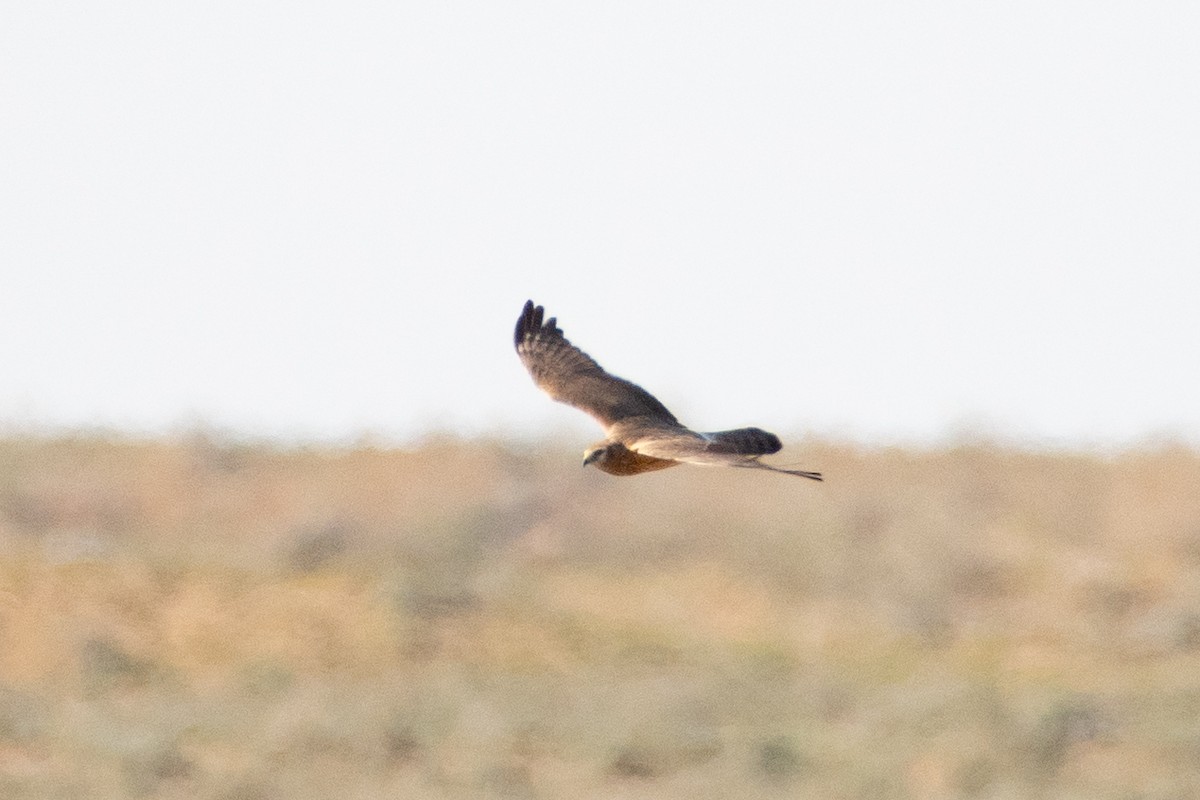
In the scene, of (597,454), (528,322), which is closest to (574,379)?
(528,322)

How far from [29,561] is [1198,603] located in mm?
12206

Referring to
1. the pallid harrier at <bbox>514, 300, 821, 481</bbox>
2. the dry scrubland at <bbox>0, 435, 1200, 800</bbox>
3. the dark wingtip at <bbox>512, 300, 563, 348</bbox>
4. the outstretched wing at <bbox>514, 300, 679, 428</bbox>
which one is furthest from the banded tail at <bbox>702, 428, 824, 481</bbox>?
the dry scrubland at <bbox>0, 435, 1200, 800</bbox>

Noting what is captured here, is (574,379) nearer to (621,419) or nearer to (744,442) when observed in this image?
(621,419)

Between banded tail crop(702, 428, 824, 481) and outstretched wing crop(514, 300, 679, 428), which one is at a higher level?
outstretched wing crop(514, 300, 679, 428)

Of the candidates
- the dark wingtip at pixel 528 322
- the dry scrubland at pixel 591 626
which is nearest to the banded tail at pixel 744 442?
the dark wingtip at pixel 528 322

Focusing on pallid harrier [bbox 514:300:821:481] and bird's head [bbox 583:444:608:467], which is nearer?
pallid harrier [bbox 514:300:821:481]

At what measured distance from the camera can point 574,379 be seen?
37.4 ft

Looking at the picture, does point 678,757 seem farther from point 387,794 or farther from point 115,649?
point 115,649

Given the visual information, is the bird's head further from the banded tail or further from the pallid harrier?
the banded tail

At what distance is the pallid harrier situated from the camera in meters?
9.18

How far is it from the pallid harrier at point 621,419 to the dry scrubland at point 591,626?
5.46 meters

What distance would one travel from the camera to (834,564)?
26.6m

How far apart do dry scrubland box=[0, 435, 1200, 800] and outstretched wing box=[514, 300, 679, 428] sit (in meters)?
5.43

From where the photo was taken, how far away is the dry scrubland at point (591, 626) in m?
16.9
